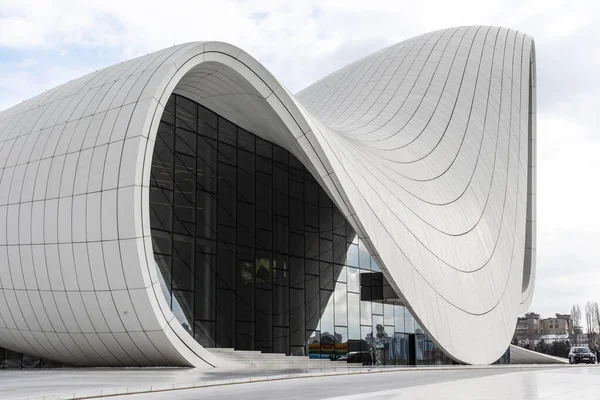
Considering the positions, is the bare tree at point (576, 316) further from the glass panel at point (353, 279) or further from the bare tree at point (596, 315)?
the glass panel at point (353, 279)


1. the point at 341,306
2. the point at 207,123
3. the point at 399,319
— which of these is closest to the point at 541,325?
the point at 399,319

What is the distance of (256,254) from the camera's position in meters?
30.3

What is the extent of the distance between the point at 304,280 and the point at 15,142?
14841 millimetres

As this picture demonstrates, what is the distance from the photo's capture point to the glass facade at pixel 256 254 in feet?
86.3

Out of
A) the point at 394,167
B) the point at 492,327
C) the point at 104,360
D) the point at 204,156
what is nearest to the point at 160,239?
the point at 204,156

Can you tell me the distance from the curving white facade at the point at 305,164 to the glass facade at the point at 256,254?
192cm

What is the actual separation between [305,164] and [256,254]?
6.48 metres

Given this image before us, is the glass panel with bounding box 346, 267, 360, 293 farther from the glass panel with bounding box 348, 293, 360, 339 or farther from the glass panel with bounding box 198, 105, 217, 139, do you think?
Result: the glass panel with bounding box 198, 105, 217, 139

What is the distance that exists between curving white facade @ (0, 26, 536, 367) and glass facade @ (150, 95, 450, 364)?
1.92m

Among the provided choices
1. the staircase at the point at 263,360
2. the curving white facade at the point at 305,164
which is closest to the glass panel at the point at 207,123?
the curving white facade at the point at 305,164

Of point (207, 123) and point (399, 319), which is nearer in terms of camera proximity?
point (207, 123)

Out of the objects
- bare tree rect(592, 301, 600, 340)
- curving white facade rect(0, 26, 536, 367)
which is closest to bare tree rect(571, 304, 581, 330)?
bare tree rect(592, 301, 600, 340)

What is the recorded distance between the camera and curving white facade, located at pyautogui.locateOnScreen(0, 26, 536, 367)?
18.2 meters

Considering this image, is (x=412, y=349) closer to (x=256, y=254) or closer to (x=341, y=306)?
(x=341, y=306)
